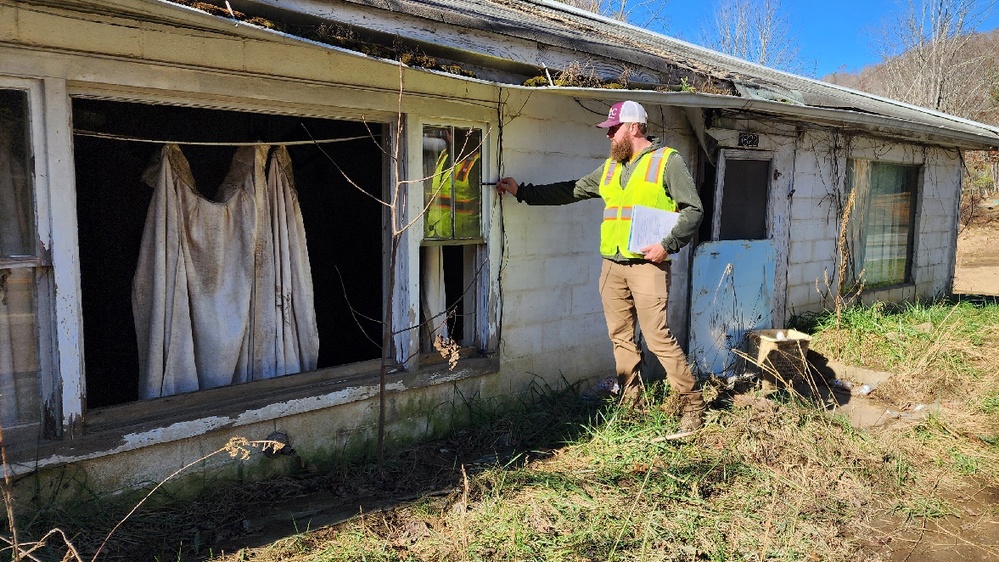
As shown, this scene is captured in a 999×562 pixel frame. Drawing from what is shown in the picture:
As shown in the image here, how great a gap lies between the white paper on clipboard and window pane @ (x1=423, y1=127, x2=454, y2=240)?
1.23 meters

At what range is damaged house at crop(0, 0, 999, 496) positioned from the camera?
322cm

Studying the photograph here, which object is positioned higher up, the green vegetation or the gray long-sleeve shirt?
the gray long-sleeve shirt

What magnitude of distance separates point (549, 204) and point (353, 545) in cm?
266

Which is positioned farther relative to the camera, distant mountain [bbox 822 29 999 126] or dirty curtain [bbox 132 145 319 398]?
distant mountain [bbox 822 29 999 126]

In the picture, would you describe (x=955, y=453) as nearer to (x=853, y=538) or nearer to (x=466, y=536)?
(x=853, y=538)

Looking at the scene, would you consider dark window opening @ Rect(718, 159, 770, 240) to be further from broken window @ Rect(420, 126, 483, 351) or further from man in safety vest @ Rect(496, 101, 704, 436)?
broken window @ Rect(420, 126, 483, 351)

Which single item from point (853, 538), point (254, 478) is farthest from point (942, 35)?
point (254, 478)

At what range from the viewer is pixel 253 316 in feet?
13.9

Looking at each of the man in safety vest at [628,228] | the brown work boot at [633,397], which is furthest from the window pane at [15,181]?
the brown work boot at [633,397]

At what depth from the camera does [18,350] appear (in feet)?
10.6

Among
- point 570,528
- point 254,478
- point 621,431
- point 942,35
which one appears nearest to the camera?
point 570,528

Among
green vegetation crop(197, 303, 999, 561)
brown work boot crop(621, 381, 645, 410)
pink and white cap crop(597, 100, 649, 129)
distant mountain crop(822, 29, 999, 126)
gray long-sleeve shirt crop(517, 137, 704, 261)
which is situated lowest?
green vegetation crop(197, 303, 999, 561)

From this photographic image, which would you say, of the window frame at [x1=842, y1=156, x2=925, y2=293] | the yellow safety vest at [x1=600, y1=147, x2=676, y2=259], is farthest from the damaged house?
the window frame at [x1=842, y1=156, x2=925, y2=293]

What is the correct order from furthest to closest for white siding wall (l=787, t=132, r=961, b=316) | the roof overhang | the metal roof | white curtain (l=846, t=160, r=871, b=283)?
1. white curtain (l=846, t=160, r=871, b=283)
2. white siding wall (l=787, t=132, r=961, b=316)
3. the metal roof
4. the roof overhang
